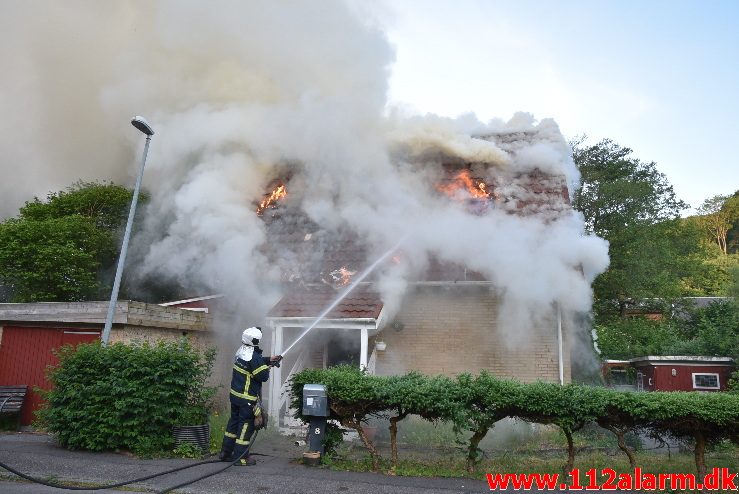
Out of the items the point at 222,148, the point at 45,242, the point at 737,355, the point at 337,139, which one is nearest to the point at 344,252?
the point at 337,139

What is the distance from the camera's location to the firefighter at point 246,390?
7371 millimetres

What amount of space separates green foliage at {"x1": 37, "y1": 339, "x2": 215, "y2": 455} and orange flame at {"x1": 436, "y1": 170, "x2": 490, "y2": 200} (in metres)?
7.04

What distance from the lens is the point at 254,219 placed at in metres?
12.5

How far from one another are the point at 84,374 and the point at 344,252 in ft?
18.8

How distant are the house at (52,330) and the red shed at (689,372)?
15332 millimetres

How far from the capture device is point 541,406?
22.1ft

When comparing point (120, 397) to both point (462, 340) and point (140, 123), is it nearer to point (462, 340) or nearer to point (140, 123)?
point (140, 123)

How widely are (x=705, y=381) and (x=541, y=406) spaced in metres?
13.2

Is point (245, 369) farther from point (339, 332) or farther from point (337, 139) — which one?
Answer: point (337, 139)

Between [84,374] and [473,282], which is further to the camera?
[473,282]

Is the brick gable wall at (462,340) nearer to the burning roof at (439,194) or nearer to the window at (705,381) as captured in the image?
the burning roof at (439,194)

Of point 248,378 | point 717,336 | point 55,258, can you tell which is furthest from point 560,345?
point 55,258

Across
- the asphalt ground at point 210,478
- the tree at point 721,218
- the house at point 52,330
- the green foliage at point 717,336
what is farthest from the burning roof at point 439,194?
the tree at point 721,218

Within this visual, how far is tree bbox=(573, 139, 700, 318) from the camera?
23.2 metres
